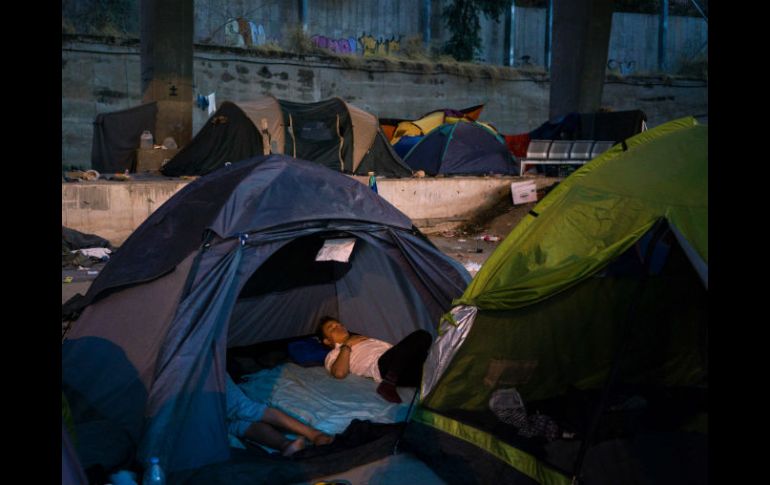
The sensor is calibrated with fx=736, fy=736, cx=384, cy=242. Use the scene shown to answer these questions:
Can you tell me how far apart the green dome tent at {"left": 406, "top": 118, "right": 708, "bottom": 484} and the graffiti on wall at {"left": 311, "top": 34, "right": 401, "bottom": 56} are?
20.8 m

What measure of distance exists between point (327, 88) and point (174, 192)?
1171cm

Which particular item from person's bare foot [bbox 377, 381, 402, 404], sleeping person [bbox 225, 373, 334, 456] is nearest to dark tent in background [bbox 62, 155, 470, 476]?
sleeping person [bbox 225, 373, 334, 456]

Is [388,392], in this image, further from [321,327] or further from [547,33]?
[547,33]

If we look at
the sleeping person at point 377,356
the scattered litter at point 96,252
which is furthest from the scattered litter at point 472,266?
the scattered litter at point 96,252

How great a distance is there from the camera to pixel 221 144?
13602 millimetres

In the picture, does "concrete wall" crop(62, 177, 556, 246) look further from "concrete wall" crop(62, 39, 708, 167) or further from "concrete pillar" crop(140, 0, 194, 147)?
"concrete wall" crop(62, 39, 708, 167)

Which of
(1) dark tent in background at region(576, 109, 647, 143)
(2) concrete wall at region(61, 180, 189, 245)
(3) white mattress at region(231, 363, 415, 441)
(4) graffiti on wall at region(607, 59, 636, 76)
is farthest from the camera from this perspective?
(4) graffiti on wall at region(607, 59, 636, 76)

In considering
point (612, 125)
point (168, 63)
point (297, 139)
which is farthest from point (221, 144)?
point (612, 125)

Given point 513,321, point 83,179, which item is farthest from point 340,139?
A: point 513,321

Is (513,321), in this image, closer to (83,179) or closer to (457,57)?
(83,179)

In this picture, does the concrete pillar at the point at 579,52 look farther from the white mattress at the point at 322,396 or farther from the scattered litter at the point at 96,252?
the white mattress at the point at 322,396

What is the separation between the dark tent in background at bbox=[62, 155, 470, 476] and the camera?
14.3ft

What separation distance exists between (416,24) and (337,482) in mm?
23532

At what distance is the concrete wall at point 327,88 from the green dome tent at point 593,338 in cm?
1610
